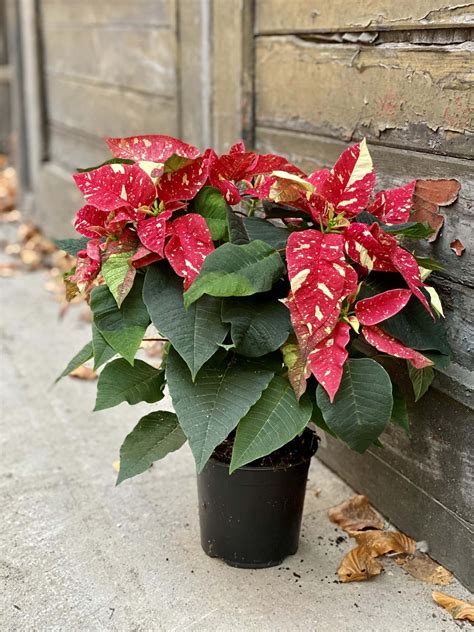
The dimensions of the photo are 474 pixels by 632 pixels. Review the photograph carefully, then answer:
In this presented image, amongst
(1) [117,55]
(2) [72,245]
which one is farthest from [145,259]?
(1) [117,55]

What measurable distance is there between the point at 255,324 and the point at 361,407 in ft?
0.94

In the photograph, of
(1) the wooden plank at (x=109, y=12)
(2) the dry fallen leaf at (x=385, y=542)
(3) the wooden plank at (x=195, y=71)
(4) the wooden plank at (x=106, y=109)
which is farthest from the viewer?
(4) the wooden plank at (x=106, y=109)

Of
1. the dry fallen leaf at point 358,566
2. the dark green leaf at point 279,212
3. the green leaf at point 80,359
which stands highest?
the dark green leaf at point 279,212

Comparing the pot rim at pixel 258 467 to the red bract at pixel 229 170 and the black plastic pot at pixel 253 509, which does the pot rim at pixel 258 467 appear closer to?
the black plastic pot at pixel 253 509

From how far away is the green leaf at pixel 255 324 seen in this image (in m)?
1.79

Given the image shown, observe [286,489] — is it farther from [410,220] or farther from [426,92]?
[426,92]

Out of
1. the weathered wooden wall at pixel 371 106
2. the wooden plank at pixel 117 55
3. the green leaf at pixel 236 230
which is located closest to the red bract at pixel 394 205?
the weathered wooden wall at pixel 371 106

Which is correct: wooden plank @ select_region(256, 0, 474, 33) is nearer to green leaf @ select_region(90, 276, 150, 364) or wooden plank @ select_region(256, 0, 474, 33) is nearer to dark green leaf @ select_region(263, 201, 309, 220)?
dark green leaf @ select_region(263, 201, 309, 220)

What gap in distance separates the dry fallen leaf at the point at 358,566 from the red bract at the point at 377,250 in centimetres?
72

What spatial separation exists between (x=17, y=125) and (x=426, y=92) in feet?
14.3

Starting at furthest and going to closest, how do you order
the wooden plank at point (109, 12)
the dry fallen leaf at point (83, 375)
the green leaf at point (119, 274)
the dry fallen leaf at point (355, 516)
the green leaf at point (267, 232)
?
the wooden plank at point (109, 12)
the dry fallen leaf at point (83, 375)
the dry fallen leaf at point (355, 516)
the green leaf at point (267, 232)
the green leaf at point (119, 274)

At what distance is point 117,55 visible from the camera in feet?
13.7

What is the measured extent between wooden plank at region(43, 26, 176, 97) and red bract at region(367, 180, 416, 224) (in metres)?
1.81

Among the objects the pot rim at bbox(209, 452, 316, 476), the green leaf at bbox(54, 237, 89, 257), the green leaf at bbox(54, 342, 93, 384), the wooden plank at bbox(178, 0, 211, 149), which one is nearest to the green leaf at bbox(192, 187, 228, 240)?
the green leaf at bbox(54, 237, 89, 257)
